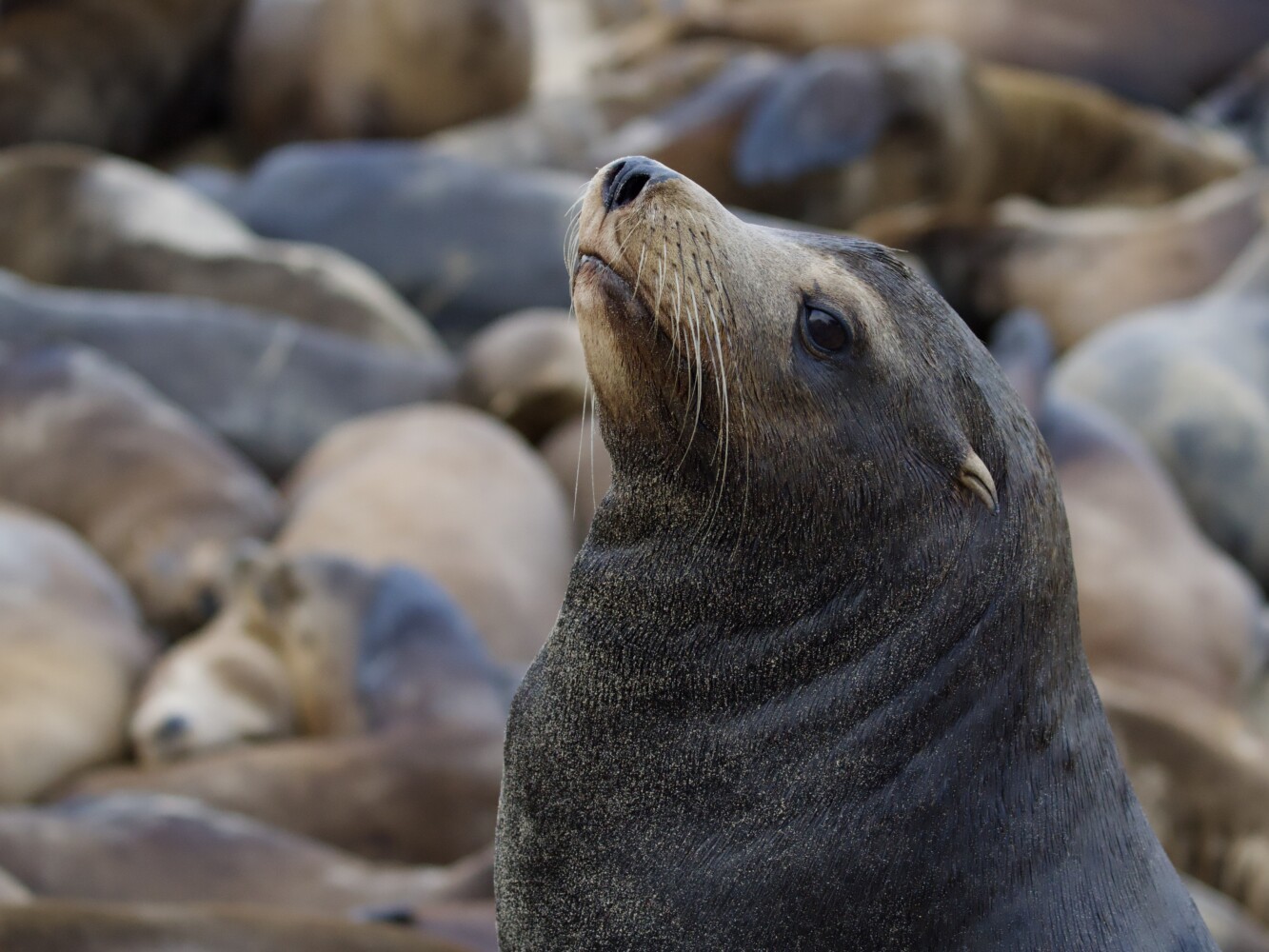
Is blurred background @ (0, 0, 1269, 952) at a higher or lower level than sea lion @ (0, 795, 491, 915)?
lower

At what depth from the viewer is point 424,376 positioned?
27.2 ft

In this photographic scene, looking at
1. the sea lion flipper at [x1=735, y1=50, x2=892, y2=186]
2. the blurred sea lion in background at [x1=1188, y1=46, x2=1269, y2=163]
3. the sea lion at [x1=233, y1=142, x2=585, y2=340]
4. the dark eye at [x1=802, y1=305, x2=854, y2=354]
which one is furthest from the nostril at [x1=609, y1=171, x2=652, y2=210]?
the blurred sea lion in background at [x1=1188, y1=46, x2=1269, y2=163]

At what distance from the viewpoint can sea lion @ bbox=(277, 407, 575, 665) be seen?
21.5 ft

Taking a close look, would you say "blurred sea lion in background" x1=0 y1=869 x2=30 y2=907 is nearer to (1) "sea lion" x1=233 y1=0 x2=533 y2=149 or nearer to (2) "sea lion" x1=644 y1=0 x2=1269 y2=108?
(1) "sea lion" x1=233 y1=0 x2=533 y2=149

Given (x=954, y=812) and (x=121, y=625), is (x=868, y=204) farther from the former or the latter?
(x=954, y=812)

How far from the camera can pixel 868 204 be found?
1135 cm

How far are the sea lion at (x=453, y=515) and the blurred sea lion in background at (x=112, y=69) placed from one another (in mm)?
5072

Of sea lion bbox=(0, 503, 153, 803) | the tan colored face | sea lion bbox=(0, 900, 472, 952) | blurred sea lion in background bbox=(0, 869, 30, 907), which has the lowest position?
sea lion bbox=(0, 503, 153, 803)

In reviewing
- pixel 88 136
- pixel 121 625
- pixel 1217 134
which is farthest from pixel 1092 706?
pixel 1217 134

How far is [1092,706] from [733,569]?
0.57 m

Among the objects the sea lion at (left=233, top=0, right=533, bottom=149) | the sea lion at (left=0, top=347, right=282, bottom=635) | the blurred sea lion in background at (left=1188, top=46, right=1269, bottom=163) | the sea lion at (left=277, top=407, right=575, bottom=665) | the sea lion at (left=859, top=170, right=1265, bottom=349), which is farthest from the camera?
the blurred sea lion in background at (left=1188, top=46, right=1269, bottom=163)

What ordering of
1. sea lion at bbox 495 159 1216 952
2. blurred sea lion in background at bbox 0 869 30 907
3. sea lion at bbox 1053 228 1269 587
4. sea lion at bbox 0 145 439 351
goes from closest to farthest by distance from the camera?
sea lion at bbox 495 159 1216 952 → blurred sea lion in background at bbox 0 869 30 907 → sea lion at bbox 1053 228 1269 587 → sea lion at bbox 0 145 439 351

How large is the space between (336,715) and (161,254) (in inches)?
162

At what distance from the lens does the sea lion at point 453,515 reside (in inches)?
258
